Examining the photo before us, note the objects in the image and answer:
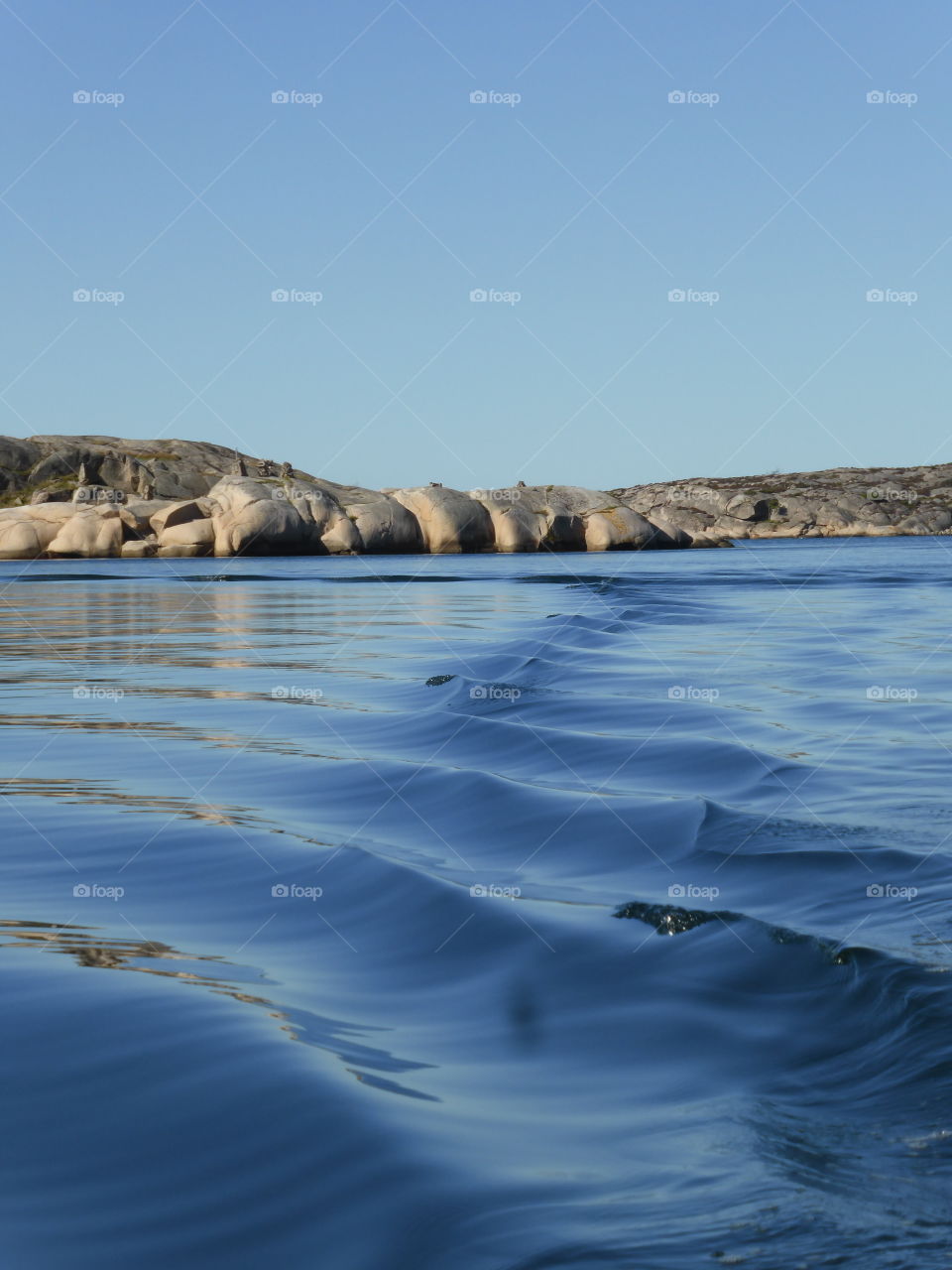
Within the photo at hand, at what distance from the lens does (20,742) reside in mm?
9484

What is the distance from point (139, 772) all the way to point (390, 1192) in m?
5.69

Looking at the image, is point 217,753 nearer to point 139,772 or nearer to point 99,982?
point 139,772

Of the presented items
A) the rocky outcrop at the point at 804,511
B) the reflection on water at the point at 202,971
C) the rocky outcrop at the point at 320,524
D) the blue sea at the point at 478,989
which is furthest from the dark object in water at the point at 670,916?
the rocky outcrop at the point at 804,511

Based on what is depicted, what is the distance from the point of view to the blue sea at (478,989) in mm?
2727

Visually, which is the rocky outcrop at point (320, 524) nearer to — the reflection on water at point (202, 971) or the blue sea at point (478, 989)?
the blue sea at point (478, 989)

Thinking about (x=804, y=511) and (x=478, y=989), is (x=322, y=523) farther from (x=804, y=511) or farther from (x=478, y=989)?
(x=804, y=511)

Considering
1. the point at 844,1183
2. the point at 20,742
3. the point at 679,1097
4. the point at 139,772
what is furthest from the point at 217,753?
the point at 844,1183

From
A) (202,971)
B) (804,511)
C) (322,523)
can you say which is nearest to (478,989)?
(202,971)

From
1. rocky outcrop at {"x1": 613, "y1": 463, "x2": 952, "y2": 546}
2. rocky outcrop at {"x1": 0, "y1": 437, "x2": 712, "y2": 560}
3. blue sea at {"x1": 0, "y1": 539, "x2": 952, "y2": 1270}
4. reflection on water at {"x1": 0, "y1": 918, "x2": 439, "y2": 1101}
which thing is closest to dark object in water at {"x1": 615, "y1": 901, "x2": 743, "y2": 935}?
blue sea at {"x1": 0, "y1": 539, "x2": 952, "y2": 1270}

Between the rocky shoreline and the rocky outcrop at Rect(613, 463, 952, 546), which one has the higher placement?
the rocky outcrop at Rect(613, 463, 952, 546)

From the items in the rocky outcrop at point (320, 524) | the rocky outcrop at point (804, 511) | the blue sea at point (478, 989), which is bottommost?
the blue sea at point (478, 989)

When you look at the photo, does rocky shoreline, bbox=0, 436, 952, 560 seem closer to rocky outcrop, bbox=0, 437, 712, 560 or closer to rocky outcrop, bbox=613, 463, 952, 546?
rocky outcrop, bbox=0, 437, 712, 560

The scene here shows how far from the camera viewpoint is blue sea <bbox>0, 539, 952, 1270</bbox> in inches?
107

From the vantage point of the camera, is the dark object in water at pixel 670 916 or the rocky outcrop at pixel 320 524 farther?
the rocky outcrop at pixel 320 524
